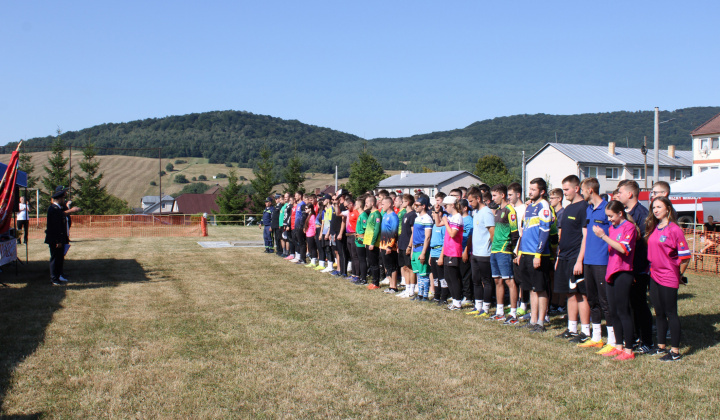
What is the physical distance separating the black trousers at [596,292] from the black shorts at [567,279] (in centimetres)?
14

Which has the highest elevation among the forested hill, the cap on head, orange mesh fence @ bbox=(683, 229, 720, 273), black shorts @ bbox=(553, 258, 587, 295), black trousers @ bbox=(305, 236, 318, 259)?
the forested hill

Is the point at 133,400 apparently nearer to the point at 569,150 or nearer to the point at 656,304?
the point at 656,304

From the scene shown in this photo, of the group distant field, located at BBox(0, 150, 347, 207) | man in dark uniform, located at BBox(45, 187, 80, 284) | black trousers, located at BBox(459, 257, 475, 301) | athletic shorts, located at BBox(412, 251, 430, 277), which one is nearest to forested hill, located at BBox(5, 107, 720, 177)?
distant field, located at BBox(0, 150, 347, 207)

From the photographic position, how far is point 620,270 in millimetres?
5965

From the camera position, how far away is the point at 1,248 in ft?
36.1

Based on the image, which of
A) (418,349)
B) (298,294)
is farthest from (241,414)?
(298,294)

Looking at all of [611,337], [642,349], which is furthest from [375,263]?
[642,349]

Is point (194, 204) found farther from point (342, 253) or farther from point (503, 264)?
point (503, 264)

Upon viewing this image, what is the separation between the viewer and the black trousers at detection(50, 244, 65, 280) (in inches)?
440

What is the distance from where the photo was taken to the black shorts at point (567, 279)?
6.68m

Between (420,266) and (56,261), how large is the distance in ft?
24.7

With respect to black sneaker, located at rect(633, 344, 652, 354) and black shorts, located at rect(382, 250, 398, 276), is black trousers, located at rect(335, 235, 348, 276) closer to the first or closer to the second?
black shorts, located at rect(382, 250, 398, 276)

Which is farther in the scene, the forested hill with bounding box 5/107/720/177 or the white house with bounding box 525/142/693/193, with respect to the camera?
the forested hill with bounding box 5/107/720/177

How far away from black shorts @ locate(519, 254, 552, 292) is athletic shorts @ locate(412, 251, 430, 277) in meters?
2.40
